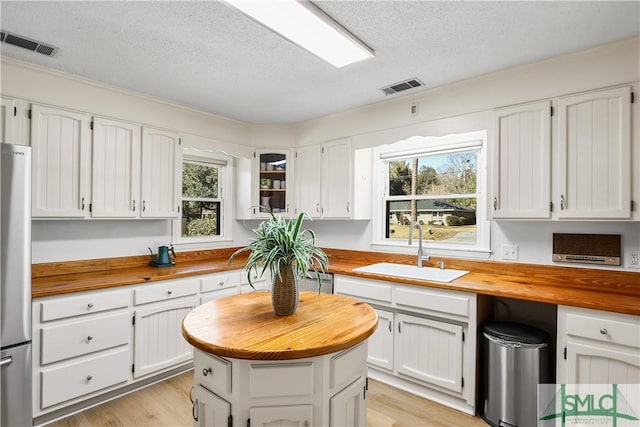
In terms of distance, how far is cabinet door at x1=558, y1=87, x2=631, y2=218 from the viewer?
6.69ft

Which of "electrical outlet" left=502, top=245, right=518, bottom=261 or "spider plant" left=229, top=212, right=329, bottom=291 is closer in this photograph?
"spider plant" left=229, top=212, right=329, bottom=291

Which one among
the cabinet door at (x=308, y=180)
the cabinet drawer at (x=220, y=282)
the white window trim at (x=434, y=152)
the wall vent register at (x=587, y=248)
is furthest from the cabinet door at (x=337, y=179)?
the wall vent register at (x=587, y=248)

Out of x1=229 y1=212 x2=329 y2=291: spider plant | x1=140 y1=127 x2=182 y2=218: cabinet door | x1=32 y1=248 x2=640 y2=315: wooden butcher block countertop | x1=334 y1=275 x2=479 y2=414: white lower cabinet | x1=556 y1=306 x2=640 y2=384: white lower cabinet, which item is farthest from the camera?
x1=140 y1=127 x2=182 y2=218: cabinet door

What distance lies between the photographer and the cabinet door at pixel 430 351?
2344mm

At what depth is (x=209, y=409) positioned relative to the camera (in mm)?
1364

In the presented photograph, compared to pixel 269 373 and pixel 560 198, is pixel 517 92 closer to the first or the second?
pixel 560 198

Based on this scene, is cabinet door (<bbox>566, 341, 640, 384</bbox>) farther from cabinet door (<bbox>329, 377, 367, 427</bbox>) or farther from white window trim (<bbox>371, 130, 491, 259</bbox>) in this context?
cabinet door (<bbox>329, 377, 367, 427</bbox>)

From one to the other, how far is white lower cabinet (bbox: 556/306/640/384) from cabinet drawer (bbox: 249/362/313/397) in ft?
5.34

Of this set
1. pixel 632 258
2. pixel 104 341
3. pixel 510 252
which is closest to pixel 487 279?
pixel 510 252

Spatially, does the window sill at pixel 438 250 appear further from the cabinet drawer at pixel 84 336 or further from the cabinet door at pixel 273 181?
the cabinet drawer at pixel 84 336

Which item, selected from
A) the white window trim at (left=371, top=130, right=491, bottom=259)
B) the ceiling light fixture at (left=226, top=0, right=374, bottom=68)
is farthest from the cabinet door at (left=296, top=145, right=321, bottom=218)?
the ceiling light fixture at (left=226, top=0, right=374, bottom=68)

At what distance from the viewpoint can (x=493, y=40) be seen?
2098mm

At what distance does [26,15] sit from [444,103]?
2.90 m

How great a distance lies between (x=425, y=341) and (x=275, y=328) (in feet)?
5.02
